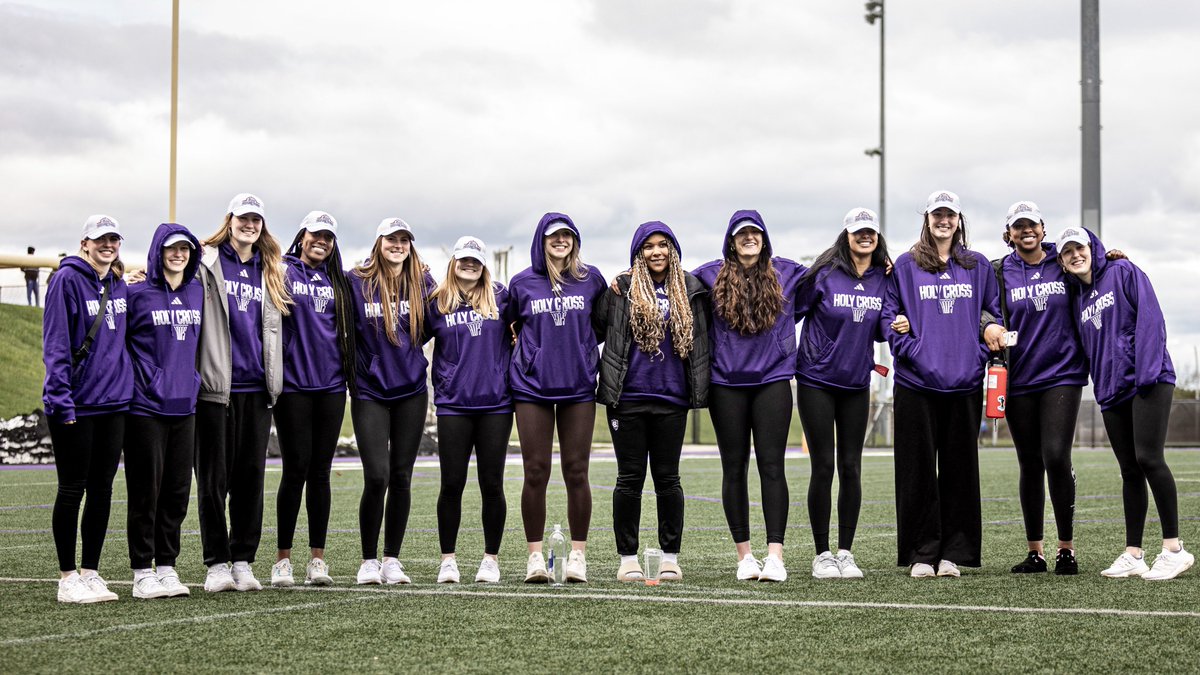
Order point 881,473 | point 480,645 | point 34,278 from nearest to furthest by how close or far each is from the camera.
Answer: point 480,645, point 881,473, point 34,278

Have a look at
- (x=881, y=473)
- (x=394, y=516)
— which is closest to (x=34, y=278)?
(x=881, y=473)

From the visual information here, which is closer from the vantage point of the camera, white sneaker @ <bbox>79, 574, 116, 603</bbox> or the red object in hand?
white sneaker @ <bbox>79, 574, 116, 603</bbox>

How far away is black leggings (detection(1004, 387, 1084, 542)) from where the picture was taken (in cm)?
700

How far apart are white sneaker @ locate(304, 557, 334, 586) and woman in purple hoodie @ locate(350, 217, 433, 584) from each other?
0.18 metres

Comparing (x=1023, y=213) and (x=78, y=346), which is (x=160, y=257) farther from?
(x=1023, y=213)

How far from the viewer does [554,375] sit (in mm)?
6762

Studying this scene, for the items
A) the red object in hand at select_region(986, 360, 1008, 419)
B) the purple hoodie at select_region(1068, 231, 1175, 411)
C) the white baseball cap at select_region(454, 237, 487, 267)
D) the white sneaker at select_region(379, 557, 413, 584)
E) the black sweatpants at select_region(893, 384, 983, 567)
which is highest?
the white baseball cap at select_region(454, 237, 487, 267)

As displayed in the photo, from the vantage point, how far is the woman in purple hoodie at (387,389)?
22.0 ft

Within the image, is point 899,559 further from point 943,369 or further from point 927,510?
point 943,369

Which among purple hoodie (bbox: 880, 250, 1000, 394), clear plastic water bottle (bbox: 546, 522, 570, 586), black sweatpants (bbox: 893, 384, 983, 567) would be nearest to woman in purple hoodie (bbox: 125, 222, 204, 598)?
clear plastic water bottle (bbox: 546, 522, 570, 586)

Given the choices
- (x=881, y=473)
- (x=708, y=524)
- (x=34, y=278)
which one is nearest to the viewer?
(x=708, y=524)

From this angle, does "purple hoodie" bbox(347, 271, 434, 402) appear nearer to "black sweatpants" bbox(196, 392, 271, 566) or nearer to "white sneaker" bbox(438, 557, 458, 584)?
"black sweatpants" bbox(196, 392, 271, 566)

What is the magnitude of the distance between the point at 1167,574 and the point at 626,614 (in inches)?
118

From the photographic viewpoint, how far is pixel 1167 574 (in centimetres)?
669
